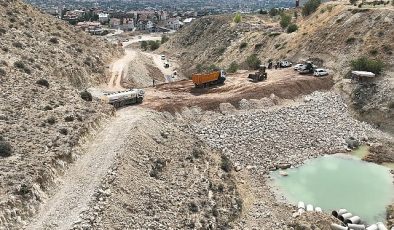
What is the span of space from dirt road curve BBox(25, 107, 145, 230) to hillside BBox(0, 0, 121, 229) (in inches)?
29.4

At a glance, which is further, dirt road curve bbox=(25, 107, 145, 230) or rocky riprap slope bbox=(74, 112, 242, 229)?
rocky riprap slope bbox=(74, 112, 242, 229)

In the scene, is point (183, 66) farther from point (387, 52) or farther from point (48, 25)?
point (387, 52)

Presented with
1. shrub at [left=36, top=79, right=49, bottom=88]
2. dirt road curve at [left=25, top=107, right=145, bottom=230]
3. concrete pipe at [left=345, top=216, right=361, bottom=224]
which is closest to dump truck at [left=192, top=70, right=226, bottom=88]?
dirt road curve at [left=25, top=107, right=145, bottom=230]

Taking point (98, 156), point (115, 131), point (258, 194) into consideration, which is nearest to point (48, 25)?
point (115, 131)

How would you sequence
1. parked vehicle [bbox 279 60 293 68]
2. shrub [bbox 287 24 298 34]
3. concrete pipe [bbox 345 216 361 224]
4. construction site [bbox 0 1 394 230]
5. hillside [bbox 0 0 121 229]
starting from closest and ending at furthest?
hillside [bbox 0 0 121 229] → construction site [bbox 0 1 394 230] → concrete pipe [bbox 345 216 361 224] → parked vehicle [bbox 279 60 293 68] → shrub [bbox 287 24 298 34]

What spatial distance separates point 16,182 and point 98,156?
704 cm

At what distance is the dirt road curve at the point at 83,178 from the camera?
23922mm

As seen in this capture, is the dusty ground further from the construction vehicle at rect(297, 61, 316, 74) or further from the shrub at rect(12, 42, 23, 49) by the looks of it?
the shrub at rect(12, 42, 23, 49)

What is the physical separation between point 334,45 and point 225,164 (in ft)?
118

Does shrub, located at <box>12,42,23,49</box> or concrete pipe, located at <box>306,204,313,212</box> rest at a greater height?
shrub, located at <box>12,42,23,49</box>

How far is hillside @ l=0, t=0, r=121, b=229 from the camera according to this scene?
997 inches

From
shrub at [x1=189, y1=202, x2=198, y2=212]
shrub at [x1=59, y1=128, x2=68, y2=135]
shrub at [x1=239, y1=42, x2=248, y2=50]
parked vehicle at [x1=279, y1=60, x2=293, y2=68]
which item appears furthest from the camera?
shrub at [x1=239, y1=42, x2=248, y2=50]

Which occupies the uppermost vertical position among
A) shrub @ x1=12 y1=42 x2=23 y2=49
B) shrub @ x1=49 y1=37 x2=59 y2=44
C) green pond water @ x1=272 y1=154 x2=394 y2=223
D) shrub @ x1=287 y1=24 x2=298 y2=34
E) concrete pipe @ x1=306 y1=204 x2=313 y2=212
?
shrub @ x1=12 y1=42 x2=23 y2=49

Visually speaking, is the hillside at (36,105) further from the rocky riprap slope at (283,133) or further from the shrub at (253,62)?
the shrub at (253,62)
